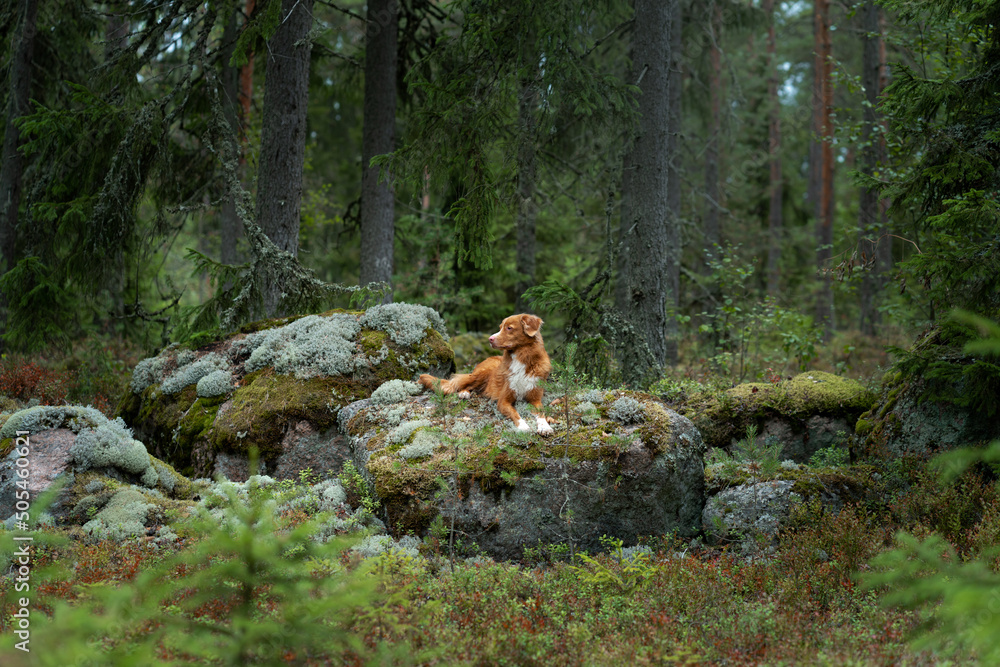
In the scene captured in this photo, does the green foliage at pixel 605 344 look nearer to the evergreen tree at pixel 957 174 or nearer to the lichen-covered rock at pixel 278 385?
the lichen-covered rock at pixel 278 385

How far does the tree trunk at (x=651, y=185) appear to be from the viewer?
10.2m

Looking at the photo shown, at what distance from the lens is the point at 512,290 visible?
63.7 feet

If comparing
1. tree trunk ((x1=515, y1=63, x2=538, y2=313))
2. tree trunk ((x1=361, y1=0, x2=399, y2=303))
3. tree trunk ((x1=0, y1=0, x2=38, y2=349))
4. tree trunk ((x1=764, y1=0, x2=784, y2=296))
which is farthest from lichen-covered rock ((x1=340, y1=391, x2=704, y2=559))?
tree trunk ((x1=764, y1=0, x2=784, y2=296))

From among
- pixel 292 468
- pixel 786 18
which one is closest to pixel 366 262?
pixel 292 468

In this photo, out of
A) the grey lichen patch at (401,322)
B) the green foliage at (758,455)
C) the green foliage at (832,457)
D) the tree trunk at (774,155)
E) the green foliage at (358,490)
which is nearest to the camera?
the green foliage at (358,490)

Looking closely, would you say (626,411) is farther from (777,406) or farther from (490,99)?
(490,99)

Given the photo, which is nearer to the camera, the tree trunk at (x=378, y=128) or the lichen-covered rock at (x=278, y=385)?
the lichen-covered rock at (x=278, y=385)

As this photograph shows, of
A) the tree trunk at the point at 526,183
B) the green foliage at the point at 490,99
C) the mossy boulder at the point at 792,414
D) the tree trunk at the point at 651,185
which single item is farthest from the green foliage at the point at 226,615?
the tree trunk at the point at 526,183

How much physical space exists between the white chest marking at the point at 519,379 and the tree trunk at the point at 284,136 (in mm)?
5138

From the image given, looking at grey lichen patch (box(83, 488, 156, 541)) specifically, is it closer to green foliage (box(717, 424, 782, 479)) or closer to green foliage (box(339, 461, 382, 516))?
green foliage (box(339, 461, 382, 516))

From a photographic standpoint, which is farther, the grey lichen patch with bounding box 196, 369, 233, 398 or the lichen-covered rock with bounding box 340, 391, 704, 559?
the grey lichen patch with bounding box 196, 369, 233, 398

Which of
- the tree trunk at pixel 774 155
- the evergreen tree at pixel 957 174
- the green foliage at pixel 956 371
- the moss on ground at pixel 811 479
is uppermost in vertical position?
the tree trunk at pixel 774 155

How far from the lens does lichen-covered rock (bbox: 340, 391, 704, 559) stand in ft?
21.1

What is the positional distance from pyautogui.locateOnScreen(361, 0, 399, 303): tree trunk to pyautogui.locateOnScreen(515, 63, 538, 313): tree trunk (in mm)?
2564
